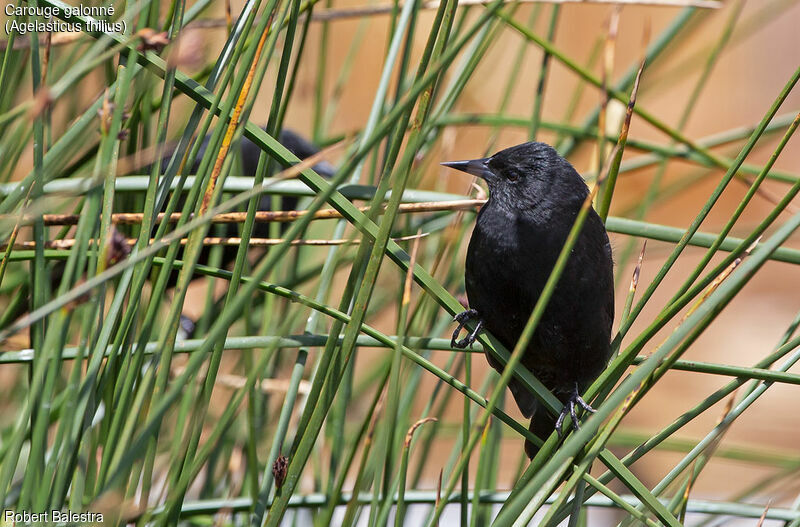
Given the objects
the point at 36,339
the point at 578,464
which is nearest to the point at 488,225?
the point at 578,464

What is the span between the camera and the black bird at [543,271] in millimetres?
1452

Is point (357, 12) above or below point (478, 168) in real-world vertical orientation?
above

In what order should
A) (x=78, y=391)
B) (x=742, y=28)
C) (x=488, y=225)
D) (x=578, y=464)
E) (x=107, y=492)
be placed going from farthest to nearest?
(x=742, y=28) → (x=488, y=225) → (x=578, y=464) → (x=78, y=391) → (x=107, y=492)

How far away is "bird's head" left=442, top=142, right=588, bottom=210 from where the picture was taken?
1528mm

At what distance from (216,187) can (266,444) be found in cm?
128

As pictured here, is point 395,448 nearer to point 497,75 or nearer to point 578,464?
point 578,464

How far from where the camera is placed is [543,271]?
1.44m

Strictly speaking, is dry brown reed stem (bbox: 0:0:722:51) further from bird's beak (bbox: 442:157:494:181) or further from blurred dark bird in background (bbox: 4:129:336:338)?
blurred dark bird in background (bbox: 4:129:336:338)

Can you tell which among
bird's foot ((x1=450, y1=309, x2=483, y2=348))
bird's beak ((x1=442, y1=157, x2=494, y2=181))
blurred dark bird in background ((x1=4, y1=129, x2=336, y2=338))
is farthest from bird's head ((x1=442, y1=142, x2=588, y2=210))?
blurred dark bird in background ((x1=4, y1=129, x2=336, y2=338))

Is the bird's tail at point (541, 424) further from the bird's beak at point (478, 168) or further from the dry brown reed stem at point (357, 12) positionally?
the dry brown reed stem at point (357, 12)

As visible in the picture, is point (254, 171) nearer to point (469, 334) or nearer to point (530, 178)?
point (530, 178)

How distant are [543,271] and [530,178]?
217mm

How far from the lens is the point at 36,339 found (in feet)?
3.25

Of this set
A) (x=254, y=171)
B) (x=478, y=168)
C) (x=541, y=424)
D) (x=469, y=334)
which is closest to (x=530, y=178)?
(x=478, y=168)
